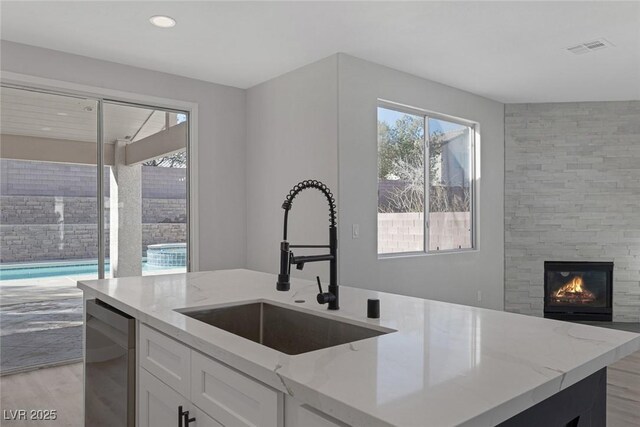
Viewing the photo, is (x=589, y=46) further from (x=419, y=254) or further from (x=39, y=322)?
(x=39, y=322)

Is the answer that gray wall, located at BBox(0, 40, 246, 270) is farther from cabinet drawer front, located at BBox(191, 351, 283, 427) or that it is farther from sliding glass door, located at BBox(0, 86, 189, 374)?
cabinet drawer front, located at BBox(191, 351, 283, 427)

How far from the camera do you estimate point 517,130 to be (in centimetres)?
590

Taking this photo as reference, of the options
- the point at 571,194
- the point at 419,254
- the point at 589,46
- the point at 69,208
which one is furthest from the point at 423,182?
the point at 69,208

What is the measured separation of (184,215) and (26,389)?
6.52 ft

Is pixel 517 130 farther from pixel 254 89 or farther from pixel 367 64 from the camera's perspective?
pixel 254 89

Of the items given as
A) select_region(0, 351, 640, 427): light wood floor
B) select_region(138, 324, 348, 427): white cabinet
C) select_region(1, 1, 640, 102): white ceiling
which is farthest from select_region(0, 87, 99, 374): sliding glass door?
select_region(138, 324, 348, 427): white cabinet

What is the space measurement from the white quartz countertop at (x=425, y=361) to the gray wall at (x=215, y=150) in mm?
3100

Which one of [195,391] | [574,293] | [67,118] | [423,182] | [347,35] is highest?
[347,35]

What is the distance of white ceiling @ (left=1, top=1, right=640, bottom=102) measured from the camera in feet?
10.5

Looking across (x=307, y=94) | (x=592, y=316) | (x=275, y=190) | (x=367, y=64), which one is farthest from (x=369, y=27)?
(x=592, y=316)

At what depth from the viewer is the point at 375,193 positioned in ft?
14.1

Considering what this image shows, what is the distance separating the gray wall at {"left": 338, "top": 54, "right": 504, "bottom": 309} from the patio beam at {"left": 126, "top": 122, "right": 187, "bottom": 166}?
5.70 ft

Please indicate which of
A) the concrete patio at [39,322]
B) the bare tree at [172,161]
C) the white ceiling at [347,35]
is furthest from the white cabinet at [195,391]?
the bare tree at [172,161]

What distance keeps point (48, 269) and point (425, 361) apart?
3.85 meters
